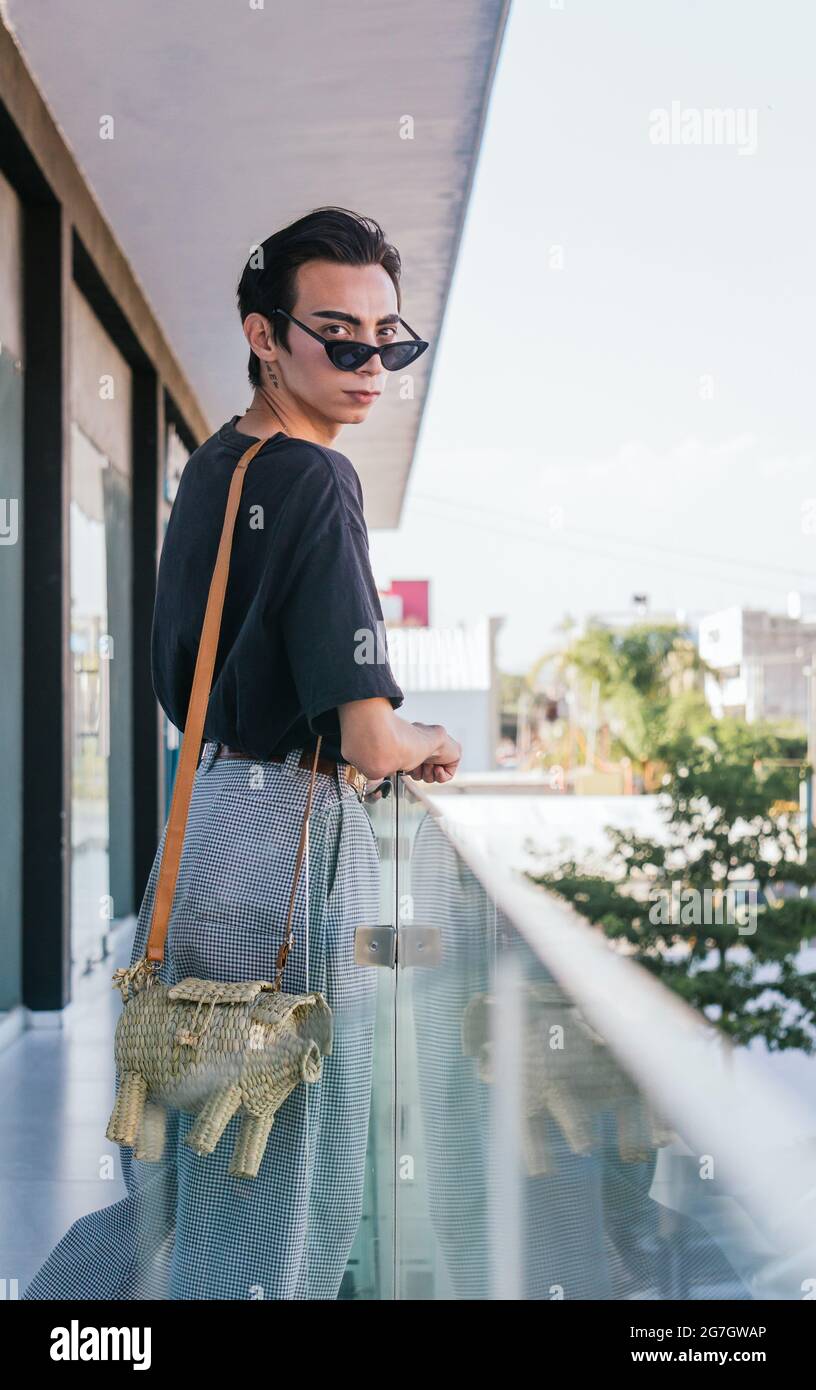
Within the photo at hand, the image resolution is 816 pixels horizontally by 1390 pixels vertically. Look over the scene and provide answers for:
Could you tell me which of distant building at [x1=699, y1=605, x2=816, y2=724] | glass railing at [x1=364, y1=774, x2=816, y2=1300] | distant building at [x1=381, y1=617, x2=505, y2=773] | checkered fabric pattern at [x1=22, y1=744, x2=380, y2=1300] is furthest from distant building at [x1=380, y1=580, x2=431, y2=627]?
checkered fabric pattern at [x1=22, y1=744, x2=380, y2=1300]

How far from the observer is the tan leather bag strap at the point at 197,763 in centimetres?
113

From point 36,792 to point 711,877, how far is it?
5.25m

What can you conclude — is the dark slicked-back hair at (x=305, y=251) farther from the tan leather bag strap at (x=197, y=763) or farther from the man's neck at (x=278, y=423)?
the tan leather bag strap at (x=197, y=763)

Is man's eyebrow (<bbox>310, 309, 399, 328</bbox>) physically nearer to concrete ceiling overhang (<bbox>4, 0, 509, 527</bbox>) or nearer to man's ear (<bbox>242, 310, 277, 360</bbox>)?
man's ear (<bbox>242, 310, 277, 360</bbox>)

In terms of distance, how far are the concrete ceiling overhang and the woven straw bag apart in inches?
141

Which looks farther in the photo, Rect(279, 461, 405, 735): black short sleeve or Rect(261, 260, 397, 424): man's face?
Rect(261, 260, 397, 424): man's face

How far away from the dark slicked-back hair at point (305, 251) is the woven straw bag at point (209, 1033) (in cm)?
18

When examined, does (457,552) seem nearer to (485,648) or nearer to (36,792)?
(485,648)

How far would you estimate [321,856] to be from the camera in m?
1.16

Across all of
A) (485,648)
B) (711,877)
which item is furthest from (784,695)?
(711,877)

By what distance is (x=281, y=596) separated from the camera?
112 centimetres

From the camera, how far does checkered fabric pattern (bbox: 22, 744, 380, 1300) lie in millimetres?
1137

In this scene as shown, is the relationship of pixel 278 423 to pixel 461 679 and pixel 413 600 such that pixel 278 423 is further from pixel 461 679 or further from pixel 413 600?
pixel 461 679

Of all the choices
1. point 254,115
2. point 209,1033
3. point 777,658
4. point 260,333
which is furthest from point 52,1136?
point 777,658
